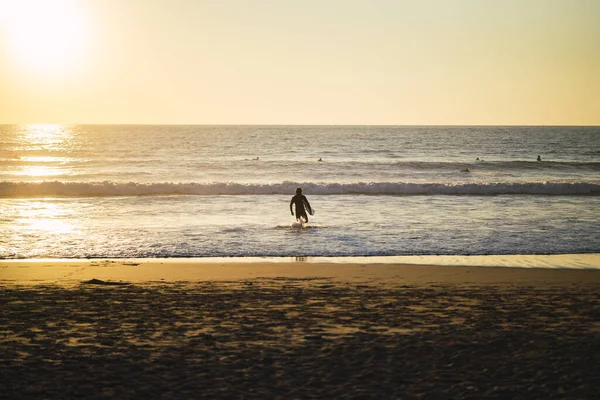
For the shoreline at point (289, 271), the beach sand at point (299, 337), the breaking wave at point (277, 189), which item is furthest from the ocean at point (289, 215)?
the beach sand at point (299, 337)

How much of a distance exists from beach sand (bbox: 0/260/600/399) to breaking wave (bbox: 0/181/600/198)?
969 inches

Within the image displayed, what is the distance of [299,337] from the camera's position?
26.1ft

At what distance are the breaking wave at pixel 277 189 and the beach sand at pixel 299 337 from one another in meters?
24.6

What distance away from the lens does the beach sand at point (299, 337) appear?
249 inches

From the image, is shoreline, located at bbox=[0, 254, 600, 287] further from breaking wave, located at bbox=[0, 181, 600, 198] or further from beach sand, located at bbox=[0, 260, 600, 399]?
breaking wave, located at bbox=[0, 181, 600, 198]

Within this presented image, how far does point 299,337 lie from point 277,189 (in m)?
30.7

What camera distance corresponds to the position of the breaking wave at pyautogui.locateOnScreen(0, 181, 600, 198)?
36.8 meters

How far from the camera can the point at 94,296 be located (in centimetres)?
1050

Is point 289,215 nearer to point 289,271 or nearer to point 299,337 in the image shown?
point 289,271

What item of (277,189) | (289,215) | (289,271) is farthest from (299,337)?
(277,189)

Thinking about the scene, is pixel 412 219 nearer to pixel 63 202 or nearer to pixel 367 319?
pixel 367 319

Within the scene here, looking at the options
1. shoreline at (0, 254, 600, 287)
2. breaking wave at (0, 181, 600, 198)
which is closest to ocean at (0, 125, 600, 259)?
breaking wave at (0, 181, 600, 198)

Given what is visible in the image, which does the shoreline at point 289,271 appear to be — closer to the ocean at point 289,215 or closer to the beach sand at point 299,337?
the beach sand at point 299,337

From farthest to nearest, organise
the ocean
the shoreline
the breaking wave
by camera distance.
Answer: the breaking wave
the ocean
the shoreline
